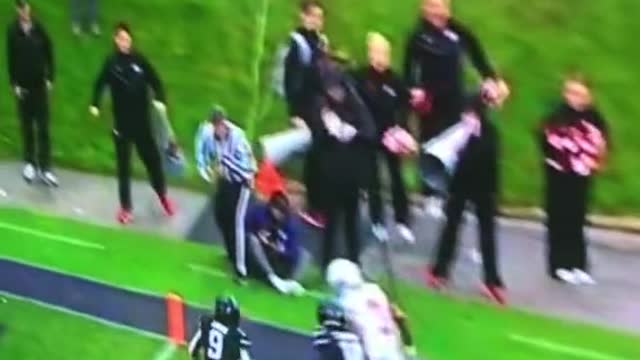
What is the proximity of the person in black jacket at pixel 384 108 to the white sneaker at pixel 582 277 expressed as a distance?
240 millimetres

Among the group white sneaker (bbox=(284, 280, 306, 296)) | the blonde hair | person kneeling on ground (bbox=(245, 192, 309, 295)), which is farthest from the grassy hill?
white sneaker (bbox=(284, 280, 306, 296))

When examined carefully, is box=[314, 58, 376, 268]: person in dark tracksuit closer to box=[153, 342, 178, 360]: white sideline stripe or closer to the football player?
the football player

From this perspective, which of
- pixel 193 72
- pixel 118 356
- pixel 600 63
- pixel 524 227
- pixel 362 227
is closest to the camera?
pixel 600 63

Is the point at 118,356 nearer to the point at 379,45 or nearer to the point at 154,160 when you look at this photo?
the point at 154,160

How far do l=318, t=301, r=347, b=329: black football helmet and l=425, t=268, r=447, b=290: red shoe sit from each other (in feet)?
0.42

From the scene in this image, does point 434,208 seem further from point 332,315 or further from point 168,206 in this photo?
point 168,206

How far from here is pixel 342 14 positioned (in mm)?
1976

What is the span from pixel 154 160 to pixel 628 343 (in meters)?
0.77

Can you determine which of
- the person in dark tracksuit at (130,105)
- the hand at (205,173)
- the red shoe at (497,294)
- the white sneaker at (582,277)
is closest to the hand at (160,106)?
the person in dark tracksuit at (130,105)

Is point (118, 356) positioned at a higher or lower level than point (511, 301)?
lower

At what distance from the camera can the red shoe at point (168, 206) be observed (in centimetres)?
220

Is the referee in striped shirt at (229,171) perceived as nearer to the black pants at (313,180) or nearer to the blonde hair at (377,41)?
the black pants at (313,180)

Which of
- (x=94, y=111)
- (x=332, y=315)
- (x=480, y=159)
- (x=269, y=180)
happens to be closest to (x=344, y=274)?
(x=332, y=315)

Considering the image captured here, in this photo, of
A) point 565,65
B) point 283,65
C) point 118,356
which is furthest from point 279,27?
point 118,356
